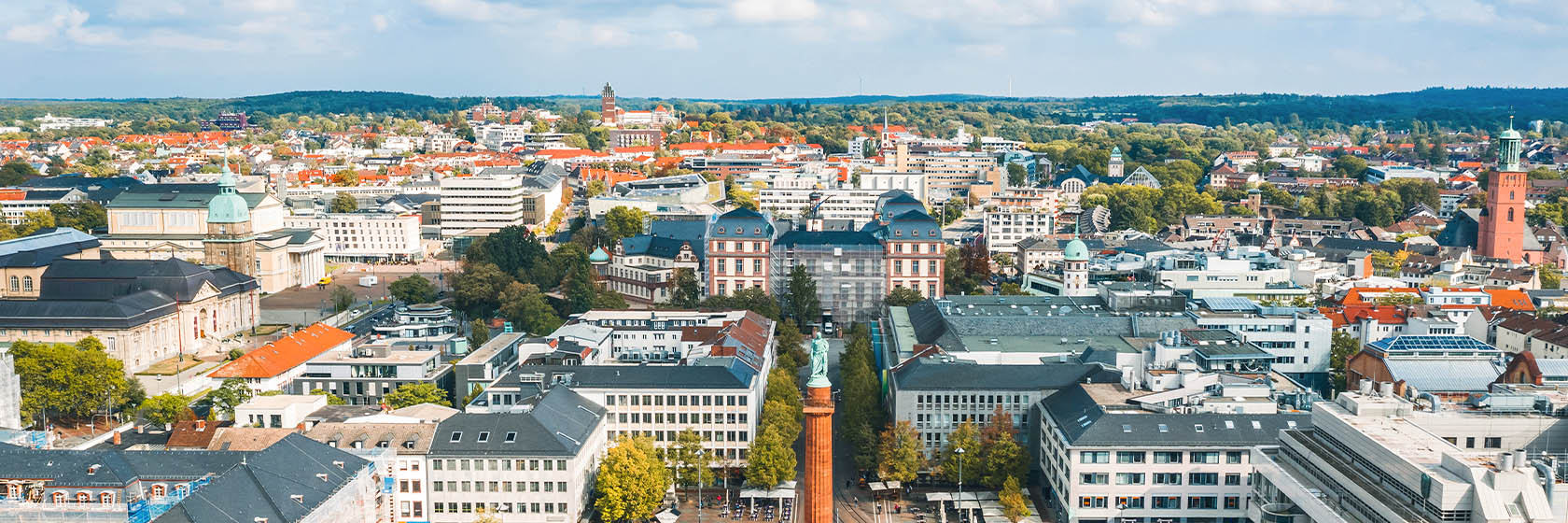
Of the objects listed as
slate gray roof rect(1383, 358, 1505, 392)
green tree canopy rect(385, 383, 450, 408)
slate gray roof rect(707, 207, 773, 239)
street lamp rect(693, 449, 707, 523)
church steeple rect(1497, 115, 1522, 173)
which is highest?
church steeple rect(1497, 115, 1522, 173)

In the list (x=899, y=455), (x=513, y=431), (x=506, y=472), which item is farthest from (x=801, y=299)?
(x=506, y=472)

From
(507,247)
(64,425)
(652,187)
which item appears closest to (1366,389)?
(64,425)

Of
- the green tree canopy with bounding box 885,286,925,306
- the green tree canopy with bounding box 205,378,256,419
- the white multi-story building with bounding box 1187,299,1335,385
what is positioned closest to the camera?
the green tree canopy with bounding box 205,378,256,419

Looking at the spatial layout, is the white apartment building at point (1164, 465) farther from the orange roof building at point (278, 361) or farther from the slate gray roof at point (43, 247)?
the slate gray roof at point (43, 247)

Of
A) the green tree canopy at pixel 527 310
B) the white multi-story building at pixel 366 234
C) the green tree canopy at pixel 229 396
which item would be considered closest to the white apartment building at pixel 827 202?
the white multi-story building at pixel 366 234

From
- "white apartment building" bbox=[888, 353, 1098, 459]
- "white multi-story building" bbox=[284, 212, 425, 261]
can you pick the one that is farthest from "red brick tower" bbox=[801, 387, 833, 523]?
"white multi-story building" bbox=[284, 212, 425, 261]

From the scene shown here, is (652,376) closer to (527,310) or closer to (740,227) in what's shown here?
(527,310)

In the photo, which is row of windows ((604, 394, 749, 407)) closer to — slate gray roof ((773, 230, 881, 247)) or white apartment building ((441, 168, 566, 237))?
slate gray roof ((773, 230, 881, 247))
